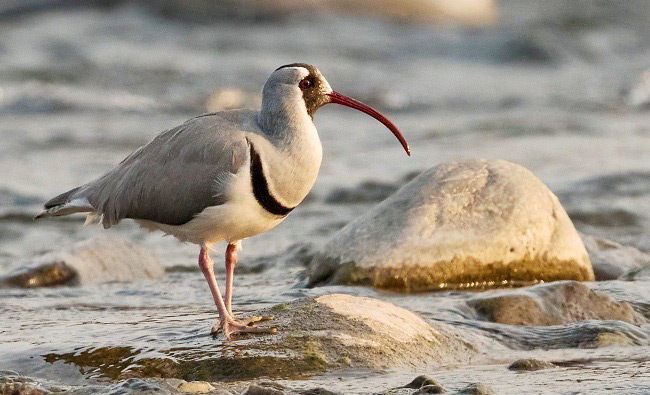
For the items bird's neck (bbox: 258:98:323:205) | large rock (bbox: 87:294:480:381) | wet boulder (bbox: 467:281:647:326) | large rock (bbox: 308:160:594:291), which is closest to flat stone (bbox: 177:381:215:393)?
large rock (bbox: 87:294:480:381)

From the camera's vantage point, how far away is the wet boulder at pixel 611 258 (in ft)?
29.9

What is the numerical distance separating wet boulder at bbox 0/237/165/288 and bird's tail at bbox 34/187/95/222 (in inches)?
52.6

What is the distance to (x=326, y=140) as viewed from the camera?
15.7 m

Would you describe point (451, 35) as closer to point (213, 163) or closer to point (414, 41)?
point (414, 41)

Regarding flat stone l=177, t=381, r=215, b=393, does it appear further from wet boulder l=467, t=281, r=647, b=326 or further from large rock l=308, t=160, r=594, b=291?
large rock l=308, t=160, r=594, b=291

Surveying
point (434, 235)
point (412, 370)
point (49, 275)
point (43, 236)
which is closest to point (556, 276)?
point (434, 235)

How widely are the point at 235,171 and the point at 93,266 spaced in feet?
9.76

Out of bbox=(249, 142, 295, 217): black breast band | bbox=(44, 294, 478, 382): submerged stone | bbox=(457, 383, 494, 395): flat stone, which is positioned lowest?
bbox=(457, 383, 494, 395): flat stone

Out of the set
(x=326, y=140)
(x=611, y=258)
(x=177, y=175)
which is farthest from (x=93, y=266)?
(x=326, y=140)

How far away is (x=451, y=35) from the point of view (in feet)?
80.6

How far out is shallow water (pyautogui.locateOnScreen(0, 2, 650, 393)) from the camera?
6641 millimetres

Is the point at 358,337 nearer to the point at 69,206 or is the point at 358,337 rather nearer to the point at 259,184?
the point at 259,184

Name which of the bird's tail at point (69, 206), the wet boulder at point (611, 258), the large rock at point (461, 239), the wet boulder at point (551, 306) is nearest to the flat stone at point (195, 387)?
the bird's tail at point (69, 206)

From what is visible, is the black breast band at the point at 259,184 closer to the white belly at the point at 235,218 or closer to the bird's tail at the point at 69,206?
the white belly at the point at 235,218
